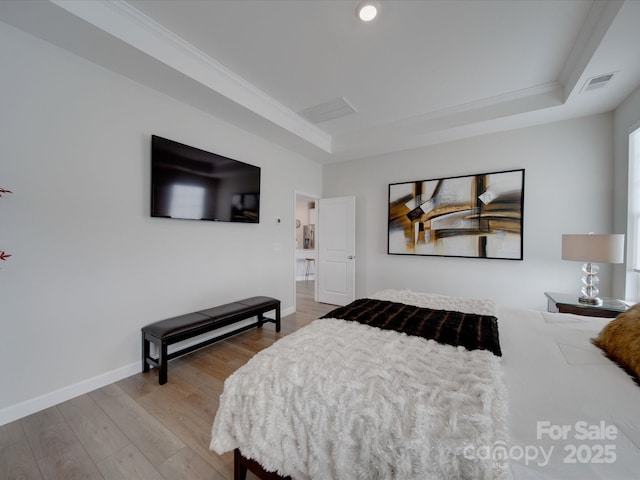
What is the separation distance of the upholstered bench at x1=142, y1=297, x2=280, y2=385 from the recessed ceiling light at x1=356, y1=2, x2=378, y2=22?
9.95 ft

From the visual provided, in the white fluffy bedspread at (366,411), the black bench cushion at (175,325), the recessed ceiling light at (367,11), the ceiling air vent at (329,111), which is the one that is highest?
the recessed ceiling light at (367,11)

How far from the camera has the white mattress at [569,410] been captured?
2.28ft

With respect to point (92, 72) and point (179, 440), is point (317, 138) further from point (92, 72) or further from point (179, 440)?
point (179, 440)

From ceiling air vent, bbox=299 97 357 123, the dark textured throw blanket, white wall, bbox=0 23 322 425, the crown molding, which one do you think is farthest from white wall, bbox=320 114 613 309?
white wall, bbox=0 23 322 425

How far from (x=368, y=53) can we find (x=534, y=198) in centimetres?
279

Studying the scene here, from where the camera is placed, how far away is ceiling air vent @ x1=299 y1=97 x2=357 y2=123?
→ 3.17 meters

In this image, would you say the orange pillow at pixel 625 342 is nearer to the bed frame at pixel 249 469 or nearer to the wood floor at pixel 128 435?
the bed frame at pixel 249 469

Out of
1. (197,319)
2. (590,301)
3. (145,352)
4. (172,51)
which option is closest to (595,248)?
(590,301)

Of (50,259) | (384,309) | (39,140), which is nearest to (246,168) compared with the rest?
(39,140)

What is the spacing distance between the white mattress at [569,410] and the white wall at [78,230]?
289 centimetres

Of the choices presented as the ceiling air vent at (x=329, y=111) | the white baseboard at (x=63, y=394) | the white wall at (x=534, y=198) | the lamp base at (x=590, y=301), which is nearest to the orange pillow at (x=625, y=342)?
the lamp base at (x=590, y=301)

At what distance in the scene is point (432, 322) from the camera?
5.72 feet

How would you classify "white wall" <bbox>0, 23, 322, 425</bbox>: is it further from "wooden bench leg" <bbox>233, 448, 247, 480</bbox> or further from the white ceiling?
"wooden bench leg" <bbox>233, 448, 247, 480</bbox>

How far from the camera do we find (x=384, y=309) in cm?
205
